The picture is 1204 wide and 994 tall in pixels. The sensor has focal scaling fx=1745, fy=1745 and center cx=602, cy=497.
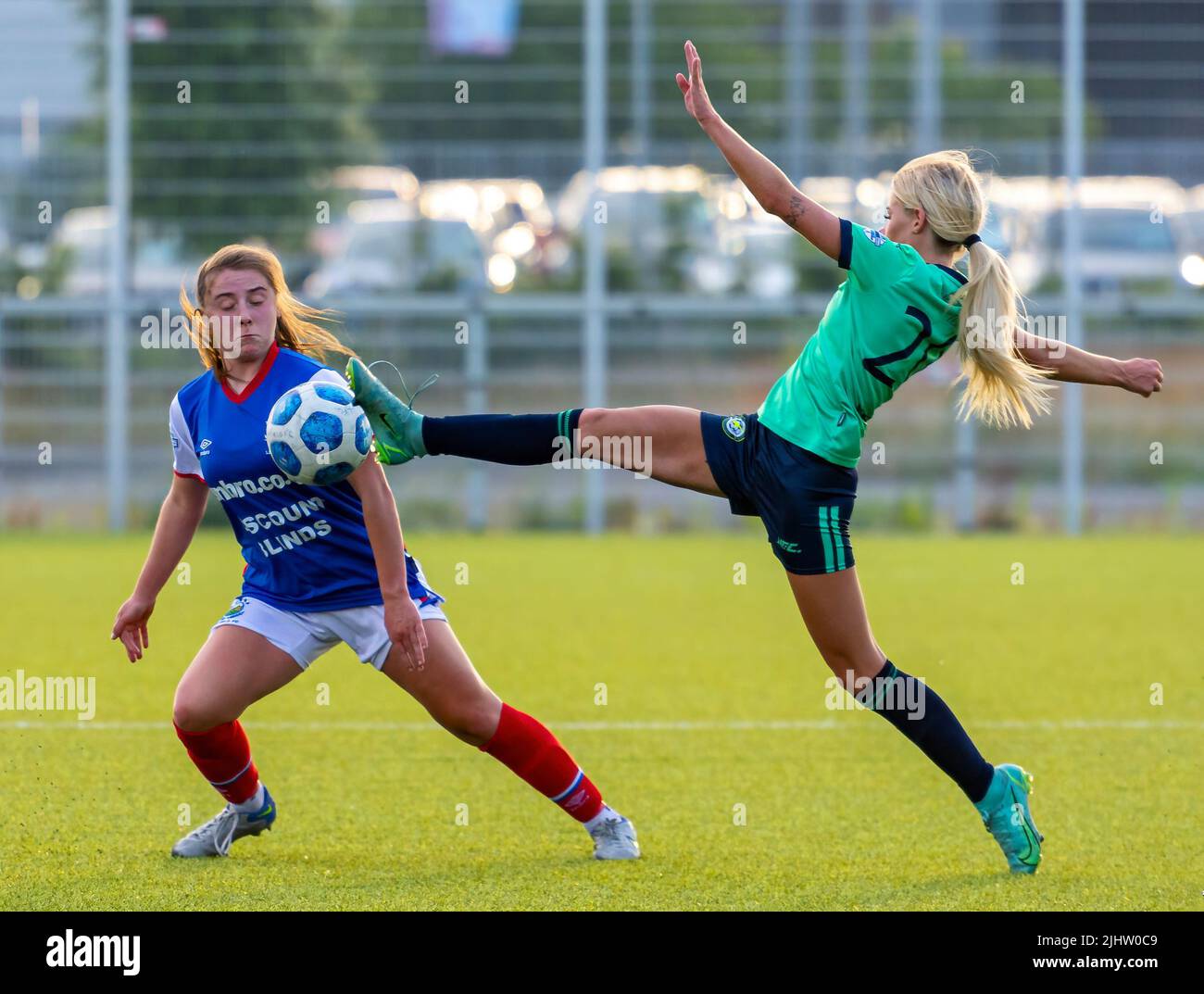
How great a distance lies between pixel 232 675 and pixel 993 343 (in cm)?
217

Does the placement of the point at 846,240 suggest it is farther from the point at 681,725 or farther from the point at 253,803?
the point at 681,725

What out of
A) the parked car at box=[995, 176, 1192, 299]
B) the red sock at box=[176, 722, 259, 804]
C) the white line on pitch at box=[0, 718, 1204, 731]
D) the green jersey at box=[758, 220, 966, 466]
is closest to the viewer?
the green jersey at box=[758, 220, 966, 466]

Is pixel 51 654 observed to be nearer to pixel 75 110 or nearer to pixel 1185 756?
pixel 1185 756

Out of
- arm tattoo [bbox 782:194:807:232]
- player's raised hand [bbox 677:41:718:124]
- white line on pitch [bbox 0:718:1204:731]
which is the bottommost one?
white line on pitch [bbox 0:718:1204:731]

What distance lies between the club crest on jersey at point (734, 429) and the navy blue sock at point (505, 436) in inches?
15.5

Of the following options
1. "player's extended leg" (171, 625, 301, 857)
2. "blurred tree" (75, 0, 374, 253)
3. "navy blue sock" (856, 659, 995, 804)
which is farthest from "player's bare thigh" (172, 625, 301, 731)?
"blurred tree" (75, 0, 374, 253)

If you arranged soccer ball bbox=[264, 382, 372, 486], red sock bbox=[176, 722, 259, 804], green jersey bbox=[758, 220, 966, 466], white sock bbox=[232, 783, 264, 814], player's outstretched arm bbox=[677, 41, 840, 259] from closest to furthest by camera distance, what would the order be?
soccer ball bbox=[264, 382, 372, 486]
player's outstretched arm bbox=[677, 41, 840, 259]
green jersey bbox=[758, 220, 966, 466]
red sock bbox=[176, 722, 259, 804]
white sock bbox=[232, 783, 264, 814]

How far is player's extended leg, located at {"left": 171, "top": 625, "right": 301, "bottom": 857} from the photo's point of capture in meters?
4.54

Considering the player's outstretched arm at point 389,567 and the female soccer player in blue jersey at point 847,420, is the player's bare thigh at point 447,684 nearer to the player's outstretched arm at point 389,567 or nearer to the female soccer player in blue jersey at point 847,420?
the player's outstretched arm at point 389,567

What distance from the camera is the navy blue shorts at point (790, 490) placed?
4.50 metres

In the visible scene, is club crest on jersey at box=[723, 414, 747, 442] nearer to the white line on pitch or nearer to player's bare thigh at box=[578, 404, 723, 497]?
player's bare thigh at box=[578, 404, 723, 497]
